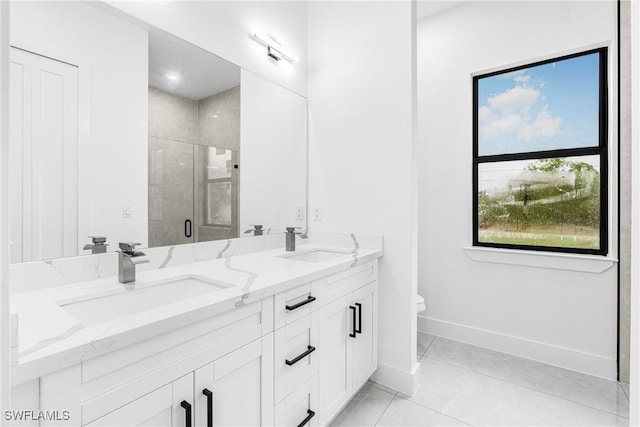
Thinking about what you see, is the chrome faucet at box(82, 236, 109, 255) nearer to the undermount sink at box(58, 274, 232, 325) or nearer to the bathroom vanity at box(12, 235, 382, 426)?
the bathroom vanity at box(12, 235, 382, 426)

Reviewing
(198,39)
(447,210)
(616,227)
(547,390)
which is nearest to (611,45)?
(616,227)

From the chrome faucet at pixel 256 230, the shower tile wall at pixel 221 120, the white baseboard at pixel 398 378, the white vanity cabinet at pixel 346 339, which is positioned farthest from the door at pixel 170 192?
the white baseboard at pixel 398 378

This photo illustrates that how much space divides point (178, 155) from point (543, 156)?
8.34ft

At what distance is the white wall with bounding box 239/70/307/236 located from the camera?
76.4 inches

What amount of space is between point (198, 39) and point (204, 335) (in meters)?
1.48

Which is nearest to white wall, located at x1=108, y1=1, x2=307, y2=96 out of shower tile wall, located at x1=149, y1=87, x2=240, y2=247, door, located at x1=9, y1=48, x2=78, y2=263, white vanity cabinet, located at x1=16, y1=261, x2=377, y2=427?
shower tile wall, located at x1=149, y1=87, x2=240, y2=247

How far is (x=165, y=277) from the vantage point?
4.24 feet

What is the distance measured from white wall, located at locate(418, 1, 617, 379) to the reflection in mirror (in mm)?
1748

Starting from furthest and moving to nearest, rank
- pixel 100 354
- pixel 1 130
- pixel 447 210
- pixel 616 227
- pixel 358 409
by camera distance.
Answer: pixel 447 210, pixel 616 227, pixel 358 409, pixel 100 354, pixel 1 130

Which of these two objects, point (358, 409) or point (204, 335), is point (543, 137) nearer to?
point (358, 409)

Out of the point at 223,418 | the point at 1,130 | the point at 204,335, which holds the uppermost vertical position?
the point at 1,130

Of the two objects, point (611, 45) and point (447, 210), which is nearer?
point (611, 45)

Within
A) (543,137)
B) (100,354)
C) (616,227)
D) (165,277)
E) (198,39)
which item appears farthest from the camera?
(543,137)

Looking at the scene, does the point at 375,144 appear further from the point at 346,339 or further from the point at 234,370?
the point at 234,370
